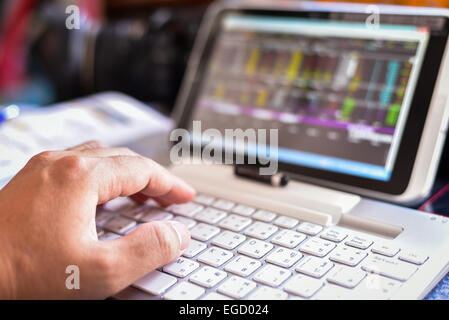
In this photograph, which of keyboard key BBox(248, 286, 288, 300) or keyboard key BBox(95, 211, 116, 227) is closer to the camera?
keyboard key BBox(248, 286, 288, 300)

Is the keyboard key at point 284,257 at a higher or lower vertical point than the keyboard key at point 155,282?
higher

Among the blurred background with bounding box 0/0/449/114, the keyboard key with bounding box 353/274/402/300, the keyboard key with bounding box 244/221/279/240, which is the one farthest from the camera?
the blurred background with bounding box 0/0/449/114

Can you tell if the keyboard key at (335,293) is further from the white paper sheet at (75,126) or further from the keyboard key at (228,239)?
the white paper sheet at (75,126)

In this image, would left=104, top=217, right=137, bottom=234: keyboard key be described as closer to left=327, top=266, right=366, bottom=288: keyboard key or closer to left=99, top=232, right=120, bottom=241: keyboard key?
left=99, top=232, right=120, bottom=241: keyboard key

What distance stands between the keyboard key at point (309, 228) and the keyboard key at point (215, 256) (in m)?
0.09

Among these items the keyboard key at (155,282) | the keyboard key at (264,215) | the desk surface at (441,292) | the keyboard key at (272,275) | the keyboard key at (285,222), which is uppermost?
the desk surface at (441,292)

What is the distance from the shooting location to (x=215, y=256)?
47cm

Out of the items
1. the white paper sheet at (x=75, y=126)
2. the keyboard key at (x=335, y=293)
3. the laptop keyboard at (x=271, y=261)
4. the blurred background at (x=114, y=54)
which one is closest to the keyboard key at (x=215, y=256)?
the laptop keyboard at (x=271, y=261)

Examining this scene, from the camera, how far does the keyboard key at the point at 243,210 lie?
549 millimetres

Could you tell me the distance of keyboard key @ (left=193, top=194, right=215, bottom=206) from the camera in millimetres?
583

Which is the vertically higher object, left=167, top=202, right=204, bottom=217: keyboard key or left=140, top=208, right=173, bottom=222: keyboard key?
left=167, top=202, right=204, bottom=217: keyboard key

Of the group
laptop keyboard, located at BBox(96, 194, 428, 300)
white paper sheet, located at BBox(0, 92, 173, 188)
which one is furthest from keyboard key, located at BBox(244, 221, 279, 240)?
white paper sheet, located at BBox(0, 92, 173, 188)

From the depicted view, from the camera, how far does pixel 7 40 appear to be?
1.42m
